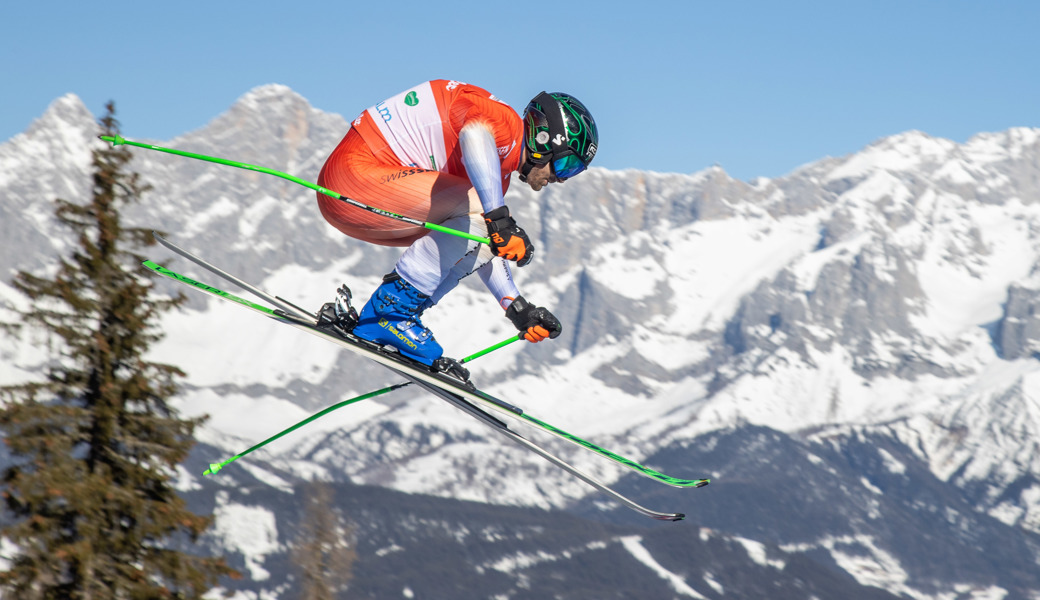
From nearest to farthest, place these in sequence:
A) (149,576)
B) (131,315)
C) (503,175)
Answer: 1. (503,175)
2. (149,576)
3. (131,315)

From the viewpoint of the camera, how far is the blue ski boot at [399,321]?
8.75m

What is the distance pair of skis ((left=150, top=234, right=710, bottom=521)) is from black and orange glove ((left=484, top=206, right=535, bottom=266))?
5.83ft

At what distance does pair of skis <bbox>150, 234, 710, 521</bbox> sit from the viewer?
29.1 ft

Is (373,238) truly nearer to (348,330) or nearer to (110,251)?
(348,330)

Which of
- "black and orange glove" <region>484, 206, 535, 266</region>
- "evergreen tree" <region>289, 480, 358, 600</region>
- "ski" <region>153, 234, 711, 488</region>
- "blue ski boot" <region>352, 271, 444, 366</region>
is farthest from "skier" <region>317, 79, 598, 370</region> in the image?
"evergreen tree" <region>289, 480, 358, 600</region>

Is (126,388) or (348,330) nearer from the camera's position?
(348,330)

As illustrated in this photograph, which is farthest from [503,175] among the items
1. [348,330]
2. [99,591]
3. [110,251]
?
[110,251]

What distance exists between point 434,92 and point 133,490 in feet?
40.2

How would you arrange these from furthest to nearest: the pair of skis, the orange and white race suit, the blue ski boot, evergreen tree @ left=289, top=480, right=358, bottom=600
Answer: evergreen tree @ left=289, top=480, right=358, bottom=600, the pair of skis, the blue ski boot, the orange and white race suit

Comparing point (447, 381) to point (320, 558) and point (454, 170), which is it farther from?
point (320, 558)

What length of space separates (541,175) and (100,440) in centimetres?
1272

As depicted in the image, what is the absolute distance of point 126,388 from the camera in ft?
61.0

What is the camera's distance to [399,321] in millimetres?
8938

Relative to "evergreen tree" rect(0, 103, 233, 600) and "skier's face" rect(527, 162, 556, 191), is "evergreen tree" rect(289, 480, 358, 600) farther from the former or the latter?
"skier's face" rect(527, 162, 556, 191)
